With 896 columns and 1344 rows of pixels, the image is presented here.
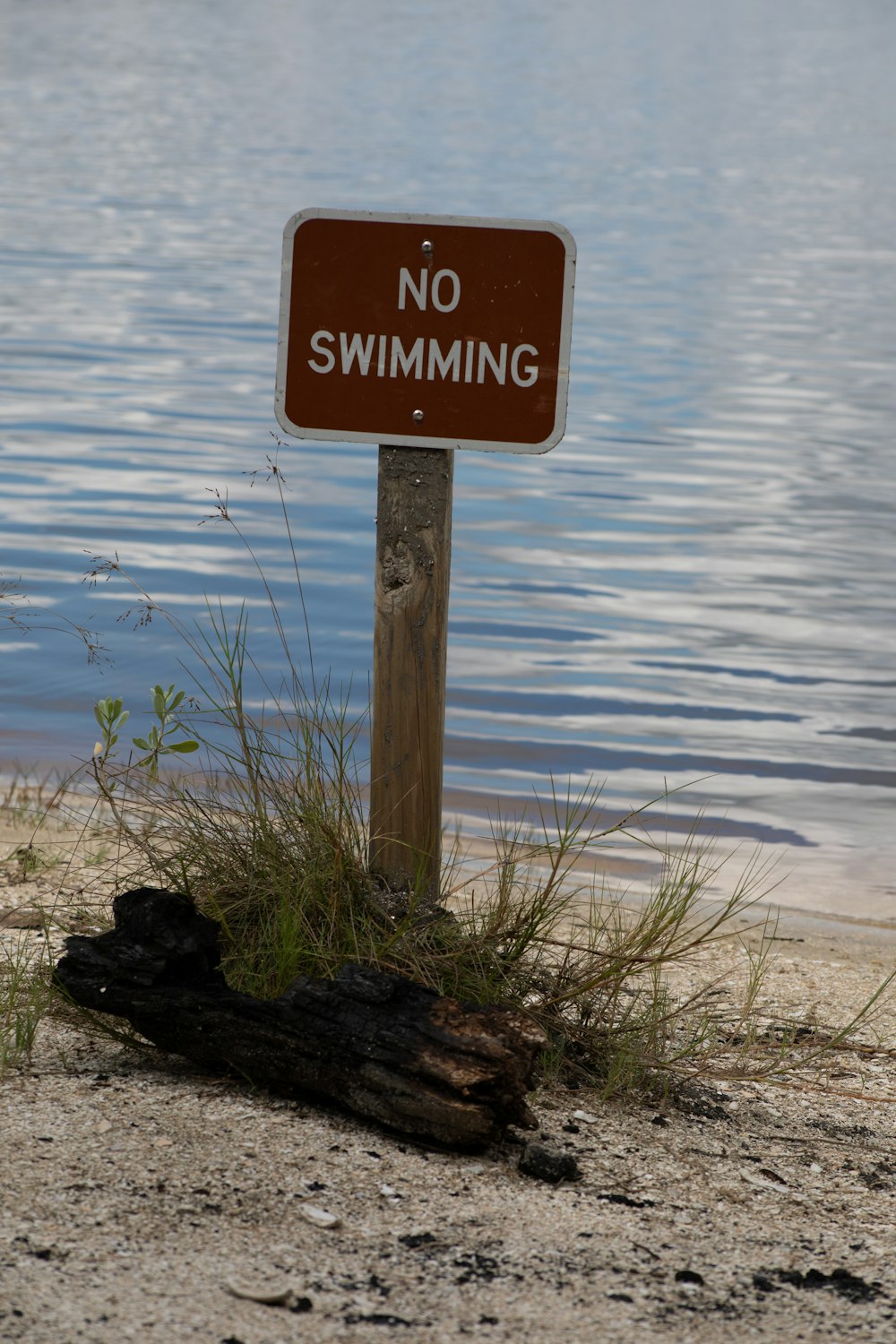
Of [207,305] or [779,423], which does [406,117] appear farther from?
[779,423]

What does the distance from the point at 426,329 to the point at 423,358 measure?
66 mm

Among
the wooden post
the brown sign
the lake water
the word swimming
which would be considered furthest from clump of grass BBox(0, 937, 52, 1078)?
the lake water

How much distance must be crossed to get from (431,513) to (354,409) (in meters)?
0.29

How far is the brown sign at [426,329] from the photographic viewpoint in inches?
135

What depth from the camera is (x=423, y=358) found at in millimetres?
3473

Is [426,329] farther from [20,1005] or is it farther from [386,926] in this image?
[20,1005]

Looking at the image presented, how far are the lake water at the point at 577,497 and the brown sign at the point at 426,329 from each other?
2571 millimetres

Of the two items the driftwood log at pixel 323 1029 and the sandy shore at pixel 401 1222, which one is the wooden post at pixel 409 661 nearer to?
the driftwood log at pixel 323 1029

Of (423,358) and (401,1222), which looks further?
(423,358)

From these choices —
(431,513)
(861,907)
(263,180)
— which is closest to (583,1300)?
(431,513)

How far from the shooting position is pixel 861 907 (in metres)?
6.17

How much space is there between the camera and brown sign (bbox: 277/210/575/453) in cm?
343

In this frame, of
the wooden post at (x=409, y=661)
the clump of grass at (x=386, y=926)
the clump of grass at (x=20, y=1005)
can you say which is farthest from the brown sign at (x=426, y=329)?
the clump of grass at (x=20, y=1005)

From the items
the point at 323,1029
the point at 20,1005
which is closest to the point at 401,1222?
the point at 323,1029
